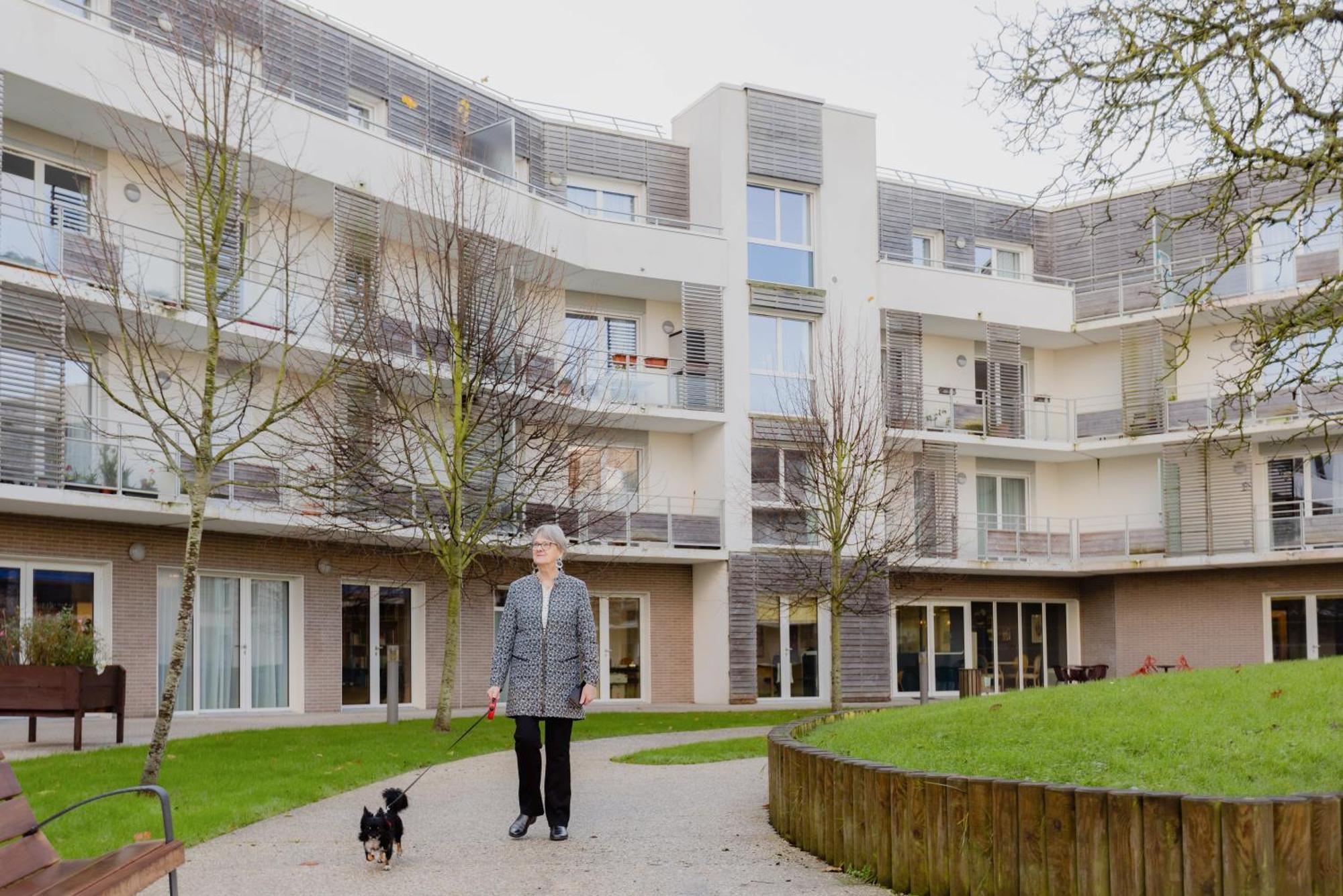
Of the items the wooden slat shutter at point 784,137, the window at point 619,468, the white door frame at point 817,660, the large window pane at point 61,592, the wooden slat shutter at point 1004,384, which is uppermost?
the wooden slat shutter at point 784,137

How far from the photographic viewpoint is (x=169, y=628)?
892 inches

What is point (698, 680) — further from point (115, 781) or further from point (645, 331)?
point (115, 781)

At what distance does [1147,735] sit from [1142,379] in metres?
27.5

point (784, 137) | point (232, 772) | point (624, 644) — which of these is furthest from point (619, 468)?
A: point (232, 772)

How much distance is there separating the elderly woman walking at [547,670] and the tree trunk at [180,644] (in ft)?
10.9

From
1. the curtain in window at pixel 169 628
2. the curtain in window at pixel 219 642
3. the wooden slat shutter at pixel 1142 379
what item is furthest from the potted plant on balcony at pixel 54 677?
the wooden slat shutter at pixel 1142 379

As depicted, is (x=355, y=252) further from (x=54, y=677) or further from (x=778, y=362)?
(x=778, y=362)

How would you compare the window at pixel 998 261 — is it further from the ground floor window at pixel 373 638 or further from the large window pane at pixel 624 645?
the ground floor window at pixel 373 638

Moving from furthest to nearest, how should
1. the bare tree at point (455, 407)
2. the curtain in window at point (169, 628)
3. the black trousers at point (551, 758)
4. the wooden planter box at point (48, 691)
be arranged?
the curtain in window at point (169, 628)
the bare tree at point (455, 407)
the wooden planter box at point (48, 691)
the black trousers at point (551, 758)

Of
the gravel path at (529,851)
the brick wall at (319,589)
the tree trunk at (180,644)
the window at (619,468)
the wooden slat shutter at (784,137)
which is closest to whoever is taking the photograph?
the gravel path at (529,851)

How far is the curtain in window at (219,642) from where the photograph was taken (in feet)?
76.4

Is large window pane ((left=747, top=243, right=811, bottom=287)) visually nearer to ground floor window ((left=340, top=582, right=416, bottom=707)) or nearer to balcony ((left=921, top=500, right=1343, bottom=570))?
balcony ((left=921, top=500, right=1343, bottom=570))

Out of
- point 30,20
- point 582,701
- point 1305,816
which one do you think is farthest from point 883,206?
point 1305,816

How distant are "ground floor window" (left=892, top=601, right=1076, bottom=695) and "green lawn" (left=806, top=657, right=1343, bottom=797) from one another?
74.4ft
